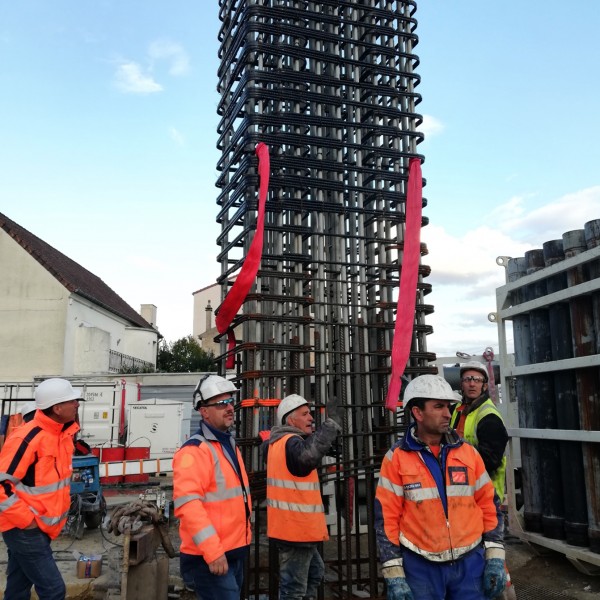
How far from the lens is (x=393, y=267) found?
684 centimetres

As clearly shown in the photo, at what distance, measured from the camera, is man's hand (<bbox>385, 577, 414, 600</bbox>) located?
3.19m

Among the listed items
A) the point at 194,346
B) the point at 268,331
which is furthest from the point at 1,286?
the point at 268,331

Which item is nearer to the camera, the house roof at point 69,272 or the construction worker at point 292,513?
the construction worker at point 292,513

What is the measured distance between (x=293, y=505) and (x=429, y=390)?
1656 millimetres

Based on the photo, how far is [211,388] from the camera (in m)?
4.05

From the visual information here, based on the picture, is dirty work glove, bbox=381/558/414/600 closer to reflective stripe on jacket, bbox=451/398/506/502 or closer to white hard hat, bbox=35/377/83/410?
reflective stripe on jacket, bbox=451/398/506/502

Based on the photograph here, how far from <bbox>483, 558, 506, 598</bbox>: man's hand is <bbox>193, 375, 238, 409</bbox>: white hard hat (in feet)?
6.06

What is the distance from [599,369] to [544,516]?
1614 mm

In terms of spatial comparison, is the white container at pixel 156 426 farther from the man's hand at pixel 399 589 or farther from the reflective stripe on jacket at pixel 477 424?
the man's hand at pixel 399 589

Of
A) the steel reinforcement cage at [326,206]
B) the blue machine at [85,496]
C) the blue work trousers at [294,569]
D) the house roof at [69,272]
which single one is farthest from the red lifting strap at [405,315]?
the house roof at [69,272]

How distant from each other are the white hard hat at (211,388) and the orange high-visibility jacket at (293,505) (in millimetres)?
760

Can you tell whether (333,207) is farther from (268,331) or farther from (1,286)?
(1,286)

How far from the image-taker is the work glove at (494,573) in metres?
3.30

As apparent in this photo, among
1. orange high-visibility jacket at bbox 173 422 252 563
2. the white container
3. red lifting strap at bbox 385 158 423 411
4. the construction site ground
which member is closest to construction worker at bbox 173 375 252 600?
orange high-visibility jacket at bbox 173 422 252 563
